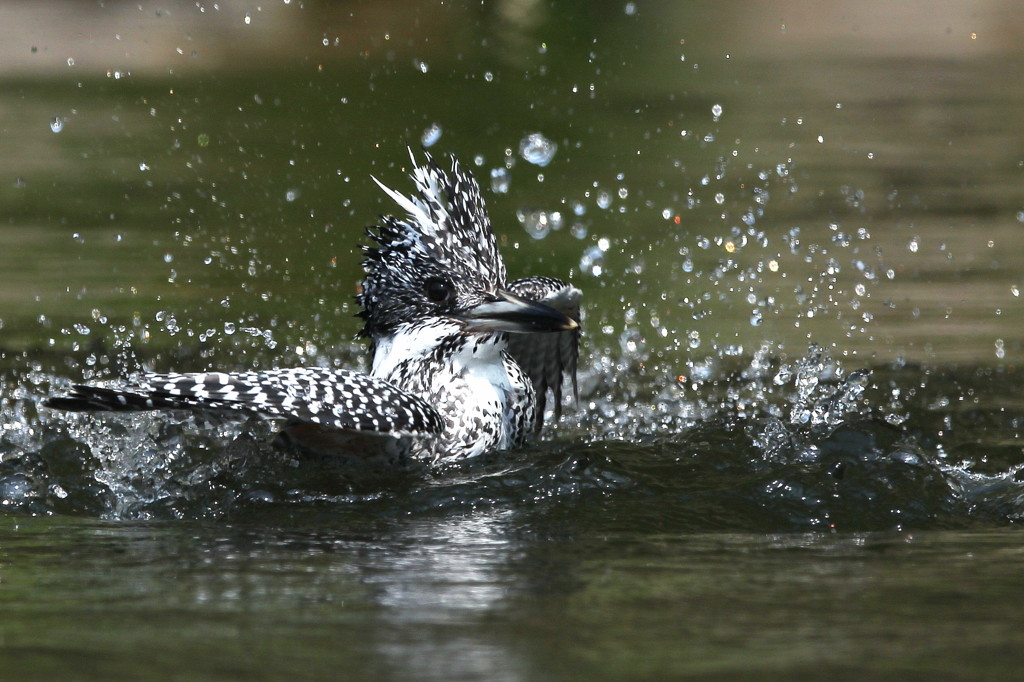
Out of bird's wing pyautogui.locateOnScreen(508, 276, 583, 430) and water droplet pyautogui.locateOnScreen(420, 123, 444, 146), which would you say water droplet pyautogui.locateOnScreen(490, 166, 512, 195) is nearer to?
water droplet pyautogui.locateOnScreen(420, 123, 444, 146)

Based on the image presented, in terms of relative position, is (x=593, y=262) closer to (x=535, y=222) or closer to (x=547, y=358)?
(x=535, y=222)

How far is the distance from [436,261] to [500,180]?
15.0ft

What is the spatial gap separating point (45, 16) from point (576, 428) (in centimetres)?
957

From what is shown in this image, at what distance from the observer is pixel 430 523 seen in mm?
3998

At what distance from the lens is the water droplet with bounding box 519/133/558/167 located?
27.0 feet

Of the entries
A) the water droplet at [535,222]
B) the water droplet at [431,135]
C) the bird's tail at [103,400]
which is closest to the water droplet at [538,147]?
the water droplet at [535,222]

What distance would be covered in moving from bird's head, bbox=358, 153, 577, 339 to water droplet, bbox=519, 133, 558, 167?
286cm

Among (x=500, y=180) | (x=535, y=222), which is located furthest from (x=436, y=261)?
(x=500, y=180)

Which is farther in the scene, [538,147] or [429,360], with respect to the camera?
[538,147]

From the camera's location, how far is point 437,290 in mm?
5020

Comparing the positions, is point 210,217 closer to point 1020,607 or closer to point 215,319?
point 215,319

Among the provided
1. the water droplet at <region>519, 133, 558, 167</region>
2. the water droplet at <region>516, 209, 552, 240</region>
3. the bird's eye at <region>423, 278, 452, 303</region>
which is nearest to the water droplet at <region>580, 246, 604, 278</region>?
the water droplet at <region>516, 209, 552, 240</region>

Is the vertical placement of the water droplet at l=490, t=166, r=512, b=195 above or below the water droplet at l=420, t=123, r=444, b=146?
below

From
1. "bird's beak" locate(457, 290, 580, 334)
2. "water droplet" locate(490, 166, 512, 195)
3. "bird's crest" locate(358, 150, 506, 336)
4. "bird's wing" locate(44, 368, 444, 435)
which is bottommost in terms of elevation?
"bird's wing" locate(44, 368, 444, 435)
